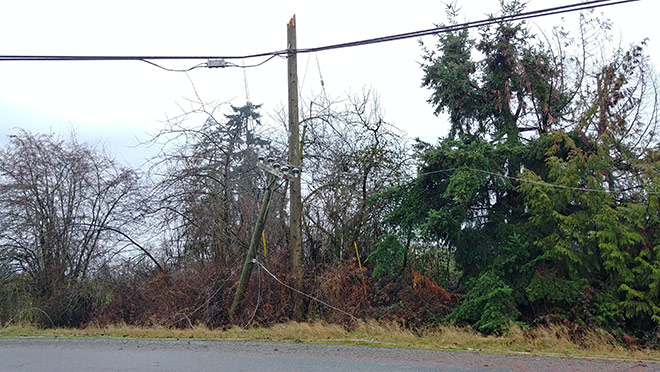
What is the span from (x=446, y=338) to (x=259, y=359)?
3895 mm

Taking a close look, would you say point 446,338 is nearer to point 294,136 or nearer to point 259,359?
point 259,359

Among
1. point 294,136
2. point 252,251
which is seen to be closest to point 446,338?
point 252,251

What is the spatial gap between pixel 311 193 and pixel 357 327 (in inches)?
182

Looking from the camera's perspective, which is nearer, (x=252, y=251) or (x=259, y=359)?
(x=259, y=359)

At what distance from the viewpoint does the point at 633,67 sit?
611 inches

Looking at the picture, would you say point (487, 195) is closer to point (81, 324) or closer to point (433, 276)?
point (433, 276)

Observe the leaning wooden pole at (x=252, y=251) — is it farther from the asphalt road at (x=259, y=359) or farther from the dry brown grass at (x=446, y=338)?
the asphalt road at (x=259, y=359)

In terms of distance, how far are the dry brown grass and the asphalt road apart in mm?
749

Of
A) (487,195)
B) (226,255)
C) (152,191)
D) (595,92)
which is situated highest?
(595,92)

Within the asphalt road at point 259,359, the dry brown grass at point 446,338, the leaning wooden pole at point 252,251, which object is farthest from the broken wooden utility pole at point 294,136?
the asphalt road at point 259,359

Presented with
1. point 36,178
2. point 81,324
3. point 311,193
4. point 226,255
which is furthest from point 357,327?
point 36,178

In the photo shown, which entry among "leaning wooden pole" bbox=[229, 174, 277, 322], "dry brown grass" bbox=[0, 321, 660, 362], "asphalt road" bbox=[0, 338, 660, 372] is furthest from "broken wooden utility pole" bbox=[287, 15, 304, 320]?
"asphalt road" bbox=[0, 338, 660, 372]

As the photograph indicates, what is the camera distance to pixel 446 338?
1063 cm

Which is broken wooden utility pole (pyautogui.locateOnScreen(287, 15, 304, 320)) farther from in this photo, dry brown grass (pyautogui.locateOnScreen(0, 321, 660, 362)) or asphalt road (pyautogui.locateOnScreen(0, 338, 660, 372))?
asphalt road (pyautogui.locateOnScreen(0, 338, 660, 372))
